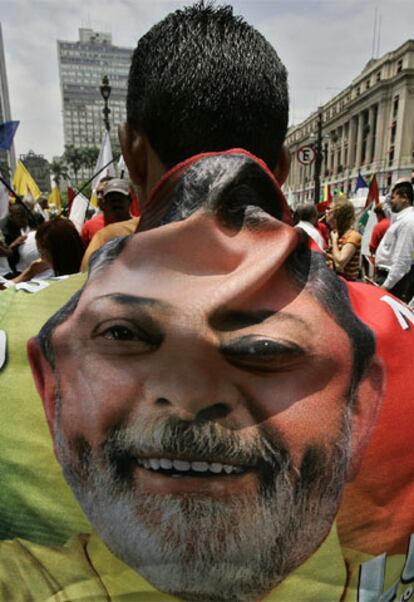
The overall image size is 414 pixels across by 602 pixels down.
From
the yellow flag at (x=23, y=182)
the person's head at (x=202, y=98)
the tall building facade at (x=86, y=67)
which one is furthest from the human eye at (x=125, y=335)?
the tall building facade at (x=86, y=67)

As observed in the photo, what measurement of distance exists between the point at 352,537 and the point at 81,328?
0.58 metres

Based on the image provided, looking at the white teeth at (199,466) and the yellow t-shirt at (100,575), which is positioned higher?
the white teeth at (199,466)

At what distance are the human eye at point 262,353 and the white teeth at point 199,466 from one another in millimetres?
171

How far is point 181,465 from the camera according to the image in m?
0.73

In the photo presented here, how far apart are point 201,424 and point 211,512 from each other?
155 millimetres

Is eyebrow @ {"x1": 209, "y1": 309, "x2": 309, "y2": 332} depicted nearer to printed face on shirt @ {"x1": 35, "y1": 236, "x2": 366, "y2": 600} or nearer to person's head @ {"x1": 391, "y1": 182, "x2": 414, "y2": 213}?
printed face on shirt @ {"x1": 35, "y1": 236, "x2": 366, "y2": 600}

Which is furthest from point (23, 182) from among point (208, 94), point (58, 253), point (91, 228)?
point (208, 94)

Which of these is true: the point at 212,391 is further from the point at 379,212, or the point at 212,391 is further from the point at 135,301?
the point at 379,212

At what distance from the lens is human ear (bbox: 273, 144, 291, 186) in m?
0.84

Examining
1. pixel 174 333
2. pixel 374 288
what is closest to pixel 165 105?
pixel 174 333

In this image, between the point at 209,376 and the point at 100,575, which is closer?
the point at 209,376

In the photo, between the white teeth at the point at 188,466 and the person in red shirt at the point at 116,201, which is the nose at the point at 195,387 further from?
the person in red shirt at the point at 116,201

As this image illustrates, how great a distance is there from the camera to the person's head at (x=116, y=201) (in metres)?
4.26

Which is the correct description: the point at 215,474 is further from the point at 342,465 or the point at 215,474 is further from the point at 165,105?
the point at 165,105
